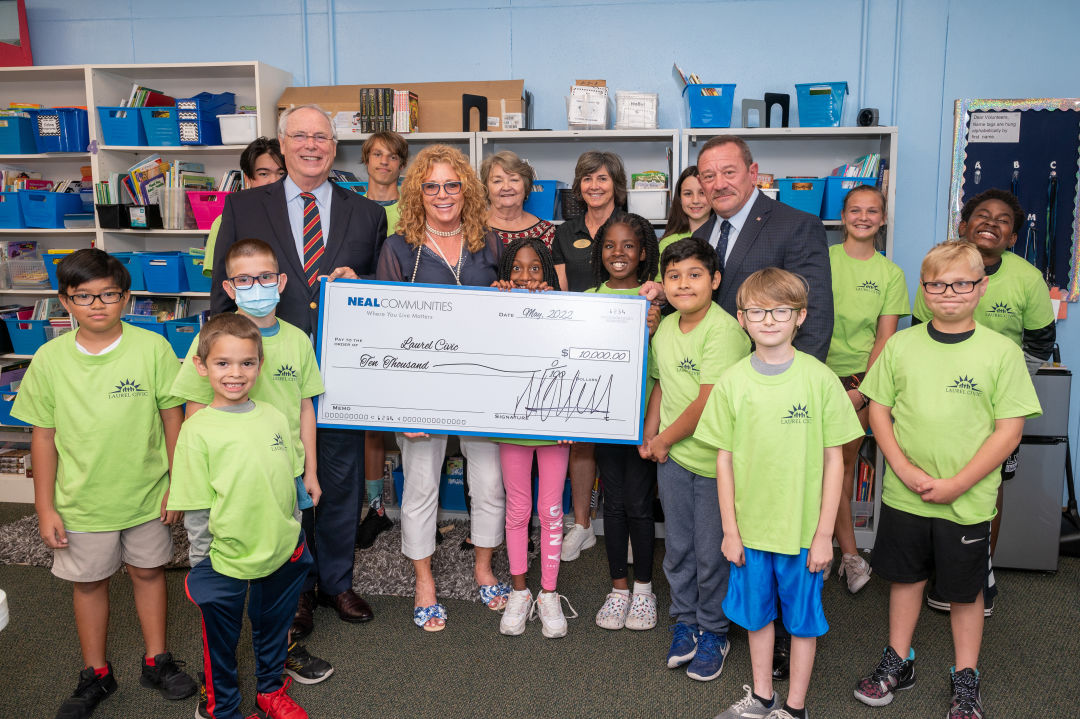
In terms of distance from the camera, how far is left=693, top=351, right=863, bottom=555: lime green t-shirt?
82.2 inches

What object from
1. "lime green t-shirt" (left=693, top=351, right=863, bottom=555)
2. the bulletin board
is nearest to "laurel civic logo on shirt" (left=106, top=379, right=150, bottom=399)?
"lime green t-shirt" (left=693, top=351, right=863, bottom=555)

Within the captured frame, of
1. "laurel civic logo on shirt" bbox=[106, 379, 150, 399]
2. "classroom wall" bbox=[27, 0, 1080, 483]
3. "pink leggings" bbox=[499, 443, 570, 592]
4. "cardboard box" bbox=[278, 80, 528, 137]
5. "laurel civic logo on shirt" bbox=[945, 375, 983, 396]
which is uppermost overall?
"classroom wall" bbox=[27, 0, 1080, 483]

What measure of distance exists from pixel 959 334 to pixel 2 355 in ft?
16.9

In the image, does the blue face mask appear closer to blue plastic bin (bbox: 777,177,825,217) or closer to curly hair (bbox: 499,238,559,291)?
curly hair (bbox: 499,238,559,291)

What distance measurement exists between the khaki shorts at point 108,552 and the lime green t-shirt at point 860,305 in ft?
8.86

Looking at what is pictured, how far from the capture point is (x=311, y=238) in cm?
271

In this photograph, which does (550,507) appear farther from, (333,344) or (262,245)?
(262,245)

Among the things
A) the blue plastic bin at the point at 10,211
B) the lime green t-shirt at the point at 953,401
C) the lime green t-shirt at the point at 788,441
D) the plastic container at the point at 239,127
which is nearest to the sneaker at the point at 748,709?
the lime green t-shirt at the point at 788,441

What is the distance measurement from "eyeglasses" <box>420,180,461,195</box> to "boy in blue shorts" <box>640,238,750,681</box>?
79 centimetres

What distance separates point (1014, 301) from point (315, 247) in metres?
2.76

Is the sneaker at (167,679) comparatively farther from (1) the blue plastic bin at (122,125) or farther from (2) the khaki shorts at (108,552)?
(1) the blue plastic bin at (122,125)

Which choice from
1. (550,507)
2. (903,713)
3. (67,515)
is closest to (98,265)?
(67,515)

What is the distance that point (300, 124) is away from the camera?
266 cm

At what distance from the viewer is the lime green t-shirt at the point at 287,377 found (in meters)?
2.33
